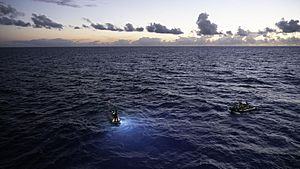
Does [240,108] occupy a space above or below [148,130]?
above

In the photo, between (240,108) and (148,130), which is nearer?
(148,130)

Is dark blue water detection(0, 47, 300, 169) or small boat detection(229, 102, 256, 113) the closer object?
dark blue water detection(0, 47, 300, 169)

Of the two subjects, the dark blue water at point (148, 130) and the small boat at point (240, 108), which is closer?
the dark blue water at point (148, 130)

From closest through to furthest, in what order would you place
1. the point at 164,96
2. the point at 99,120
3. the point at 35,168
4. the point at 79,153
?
the point at 35,168 → the point at 79,153 → the point at 99,120 → the point at 164,96

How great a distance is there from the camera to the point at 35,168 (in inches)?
740

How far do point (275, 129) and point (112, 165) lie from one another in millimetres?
21242

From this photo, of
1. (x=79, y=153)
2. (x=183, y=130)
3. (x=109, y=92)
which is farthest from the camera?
(x=109, y=92)

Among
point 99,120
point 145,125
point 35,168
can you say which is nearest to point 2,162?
point 35,168

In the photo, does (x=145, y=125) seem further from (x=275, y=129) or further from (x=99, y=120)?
(x=275, y=129)

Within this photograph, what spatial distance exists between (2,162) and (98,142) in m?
8.76

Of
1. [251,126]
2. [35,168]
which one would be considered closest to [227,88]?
[251,126]

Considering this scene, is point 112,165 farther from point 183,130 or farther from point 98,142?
point 183,130

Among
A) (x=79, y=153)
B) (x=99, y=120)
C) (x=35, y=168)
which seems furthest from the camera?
(x=99, y=120)

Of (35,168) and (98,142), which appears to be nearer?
(35,168)
